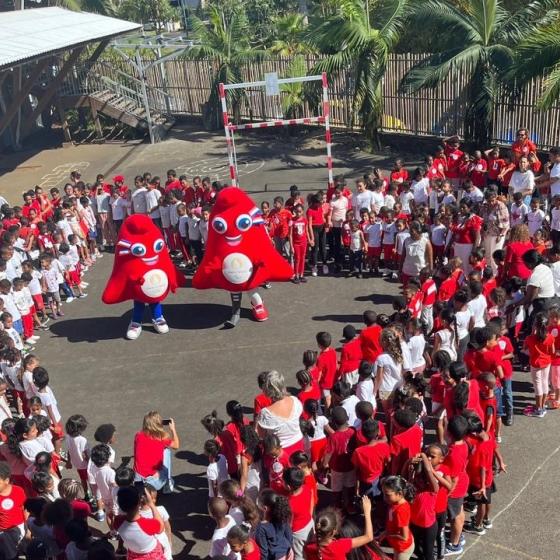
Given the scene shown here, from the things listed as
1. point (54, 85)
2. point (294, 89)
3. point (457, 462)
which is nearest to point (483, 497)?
point (457, 462)

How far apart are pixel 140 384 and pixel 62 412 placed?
46.3 inches

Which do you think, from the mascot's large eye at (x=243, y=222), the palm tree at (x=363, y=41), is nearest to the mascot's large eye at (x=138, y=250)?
the mascot's large eye at (x=243, y=222)

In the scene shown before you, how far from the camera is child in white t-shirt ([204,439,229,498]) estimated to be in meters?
6.82

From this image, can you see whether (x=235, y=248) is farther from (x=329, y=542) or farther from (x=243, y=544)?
(x=329, y=542)

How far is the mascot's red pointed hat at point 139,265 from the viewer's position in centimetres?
1096

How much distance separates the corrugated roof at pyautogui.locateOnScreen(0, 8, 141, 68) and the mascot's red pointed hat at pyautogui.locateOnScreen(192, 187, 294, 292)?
359 inches

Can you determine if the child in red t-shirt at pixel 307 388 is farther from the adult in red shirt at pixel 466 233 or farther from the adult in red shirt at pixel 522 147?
the adult in red shirt at pixel 522 147

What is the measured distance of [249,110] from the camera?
25.5 metres

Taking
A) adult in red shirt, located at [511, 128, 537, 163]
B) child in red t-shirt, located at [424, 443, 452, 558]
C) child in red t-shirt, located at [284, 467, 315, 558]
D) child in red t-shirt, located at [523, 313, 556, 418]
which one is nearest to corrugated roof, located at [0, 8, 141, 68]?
adult in red shirt, located at [511, 128, 537, 163]

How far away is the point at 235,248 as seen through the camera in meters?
10.9

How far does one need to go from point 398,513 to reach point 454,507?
89 centimetres

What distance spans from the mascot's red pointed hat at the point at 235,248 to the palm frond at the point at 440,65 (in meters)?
7.55

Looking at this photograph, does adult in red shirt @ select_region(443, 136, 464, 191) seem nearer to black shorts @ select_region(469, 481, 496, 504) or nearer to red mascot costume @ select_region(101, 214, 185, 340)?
red mascot costume @ select_region(101, 214, 185, 340)

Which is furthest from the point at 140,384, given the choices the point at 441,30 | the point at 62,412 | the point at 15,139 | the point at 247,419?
the point at 15,139
